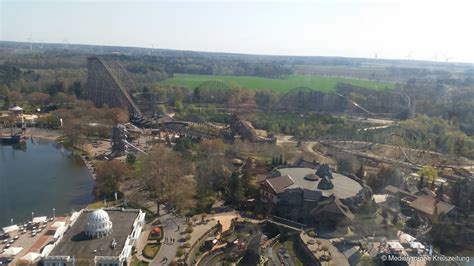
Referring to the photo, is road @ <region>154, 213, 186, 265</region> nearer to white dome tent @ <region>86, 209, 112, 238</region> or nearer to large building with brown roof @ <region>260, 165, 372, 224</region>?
white dome tent @ <region>86, 209, 112, 238</region>

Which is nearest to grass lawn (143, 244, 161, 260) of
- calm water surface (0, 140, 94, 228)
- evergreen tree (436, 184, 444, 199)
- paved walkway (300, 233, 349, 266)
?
paved walkway (300, 233, 349, 266)

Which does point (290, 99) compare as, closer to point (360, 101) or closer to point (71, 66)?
point (360, 101)

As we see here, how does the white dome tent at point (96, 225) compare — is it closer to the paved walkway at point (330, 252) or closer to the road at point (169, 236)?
the road at point (169, 236)

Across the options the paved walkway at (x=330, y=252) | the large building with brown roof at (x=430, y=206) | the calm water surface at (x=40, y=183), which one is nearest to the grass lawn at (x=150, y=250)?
the paved walkway at (x=330, y=252)

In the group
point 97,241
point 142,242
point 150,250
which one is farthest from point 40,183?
point 150,250

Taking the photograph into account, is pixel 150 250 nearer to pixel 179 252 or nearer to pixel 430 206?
pixel 179 252

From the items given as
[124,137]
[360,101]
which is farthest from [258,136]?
[360,101]
